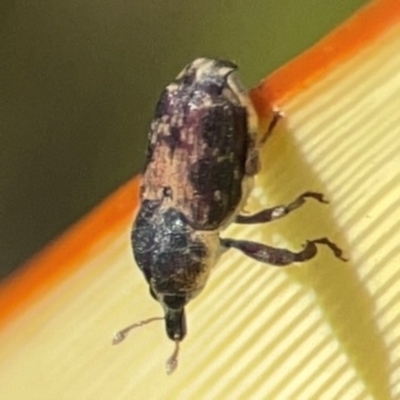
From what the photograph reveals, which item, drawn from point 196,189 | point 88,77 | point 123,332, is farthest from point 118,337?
point 88,77

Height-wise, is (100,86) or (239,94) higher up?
(239,94)

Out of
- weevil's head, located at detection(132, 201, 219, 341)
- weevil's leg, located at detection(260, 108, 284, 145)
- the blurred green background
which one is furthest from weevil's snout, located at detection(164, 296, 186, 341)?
the blurred green background

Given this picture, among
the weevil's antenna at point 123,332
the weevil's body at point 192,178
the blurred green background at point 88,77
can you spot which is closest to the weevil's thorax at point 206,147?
the weevil's body at point 192,178

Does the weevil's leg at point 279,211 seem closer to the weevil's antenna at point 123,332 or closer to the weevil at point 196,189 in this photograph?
the weevil at point 196,189

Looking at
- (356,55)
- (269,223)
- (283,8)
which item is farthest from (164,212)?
(283,8)

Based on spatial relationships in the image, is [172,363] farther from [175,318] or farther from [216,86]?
[216,86]

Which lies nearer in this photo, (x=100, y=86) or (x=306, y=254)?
(x=306, y=254)

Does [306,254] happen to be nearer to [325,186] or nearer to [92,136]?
[325,186]
